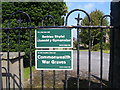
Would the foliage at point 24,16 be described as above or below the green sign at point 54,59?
above

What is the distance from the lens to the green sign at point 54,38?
7.11ft

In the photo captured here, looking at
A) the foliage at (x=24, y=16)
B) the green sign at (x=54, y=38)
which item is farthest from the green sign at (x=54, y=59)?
the foliage at (x=24, y=16)

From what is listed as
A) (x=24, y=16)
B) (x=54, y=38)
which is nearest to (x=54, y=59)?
(x=54, y=38)

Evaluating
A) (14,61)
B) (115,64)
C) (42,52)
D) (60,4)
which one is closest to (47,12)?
(60,4)

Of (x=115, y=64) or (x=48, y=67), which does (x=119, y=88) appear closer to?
(x=115, y=64)

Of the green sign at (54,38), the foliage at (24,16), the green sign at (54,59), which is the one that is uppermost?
the foliage at (24,16)

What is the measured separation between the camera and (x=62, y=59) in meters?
2.18

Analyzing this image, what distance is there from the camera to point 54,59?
2.19 meters

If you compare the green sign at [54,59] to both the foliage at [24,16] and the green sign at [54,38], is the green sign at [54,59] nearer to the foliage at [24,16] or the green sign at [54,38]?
the green sign at [54,38]

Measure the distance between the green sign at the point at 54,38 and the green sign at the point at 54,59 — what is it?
9 centimetres

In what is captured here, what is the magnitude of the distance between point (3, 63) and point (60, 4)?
5.31 meters

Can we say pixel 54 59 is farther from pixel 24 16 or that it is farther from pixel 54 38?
pixel 24 16

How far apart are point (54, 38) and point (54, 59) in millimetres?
287

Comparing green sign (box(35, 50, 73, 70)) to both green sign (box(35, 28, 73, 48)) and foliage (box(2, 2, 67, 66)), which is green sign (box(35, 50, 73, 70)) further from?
foliage (box(2, 2, 67, 66))
